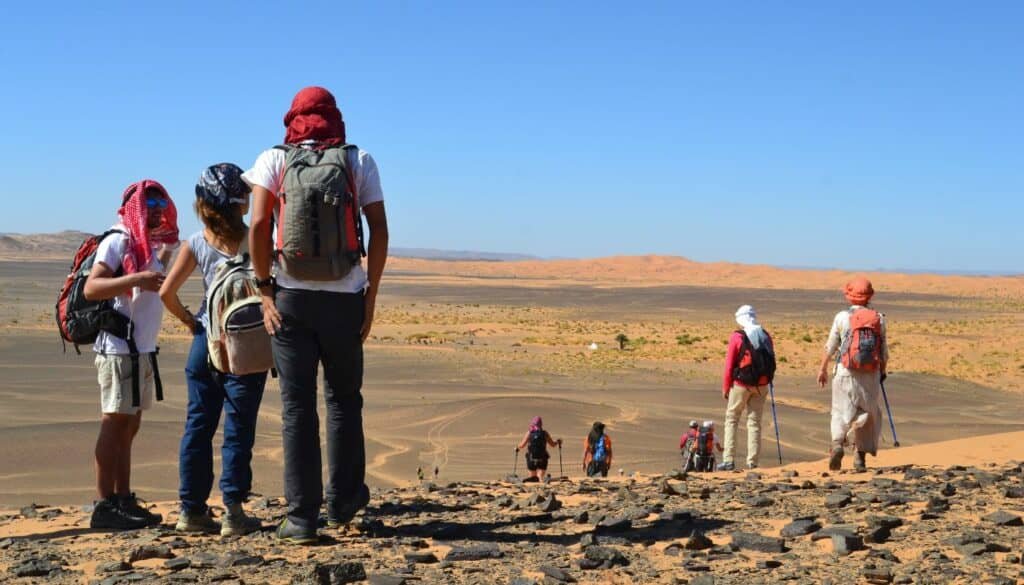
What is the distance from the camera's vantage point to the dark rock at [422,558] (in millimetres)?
5004

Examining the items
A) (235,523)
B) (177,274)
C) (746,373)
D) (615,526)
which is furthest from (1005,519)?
(746,373)

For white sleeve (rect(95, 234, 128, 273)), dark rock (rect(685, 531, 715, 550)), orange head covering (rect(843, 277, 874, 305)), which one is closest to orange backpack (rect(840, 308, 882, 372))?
orange head covering (rect(843, 277, 874, 305))

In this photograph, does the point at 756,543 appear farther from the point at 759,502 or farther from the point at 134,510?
the point at 134,510

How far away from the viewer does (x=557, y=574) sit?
4.73 m

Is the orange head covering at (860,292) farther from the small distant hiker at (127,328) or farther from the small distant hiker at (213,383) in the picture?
the small distant hiker at (127,328)

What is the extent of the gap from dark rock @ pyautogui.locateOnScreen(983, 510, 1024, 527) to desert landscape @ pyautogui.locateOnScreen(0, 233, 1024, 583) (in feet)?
0.45

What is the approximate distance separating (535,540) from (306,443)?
4.07 ft

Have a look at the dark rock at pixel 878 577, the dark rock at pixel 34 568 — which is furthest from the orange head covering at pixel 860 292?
the dark rock at pixel 34 568

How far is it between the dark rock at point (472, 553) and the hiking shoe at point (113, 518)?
2.03m

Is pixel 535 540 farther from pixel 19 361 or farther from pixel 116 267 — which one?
pixel 19 361

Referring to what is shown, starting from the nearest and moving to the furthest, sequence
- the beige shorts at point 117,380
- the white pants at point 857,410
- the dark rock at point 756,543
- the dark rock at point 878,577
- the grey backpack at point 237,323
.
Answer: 1. the dark rock at point 878,577
2. the dark rock at point 756,543
3. the grey backpack at point 237,323
4. the beige shorts at point 117,380
5. the white pants at point 857,410

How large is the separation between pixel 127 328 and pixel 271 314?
1324 mm

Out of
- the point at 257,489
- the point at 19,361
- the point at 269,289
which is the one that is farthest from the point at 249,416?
the point at 19,361

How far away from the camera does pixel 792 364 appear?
3033cm
